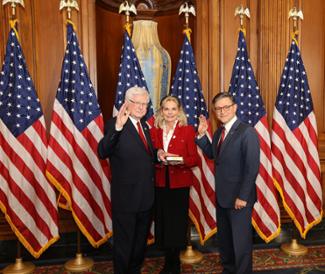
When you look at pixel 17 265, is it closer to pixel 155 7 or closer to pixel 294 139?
pixel 294 139

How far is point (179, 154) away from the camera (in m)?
2.69

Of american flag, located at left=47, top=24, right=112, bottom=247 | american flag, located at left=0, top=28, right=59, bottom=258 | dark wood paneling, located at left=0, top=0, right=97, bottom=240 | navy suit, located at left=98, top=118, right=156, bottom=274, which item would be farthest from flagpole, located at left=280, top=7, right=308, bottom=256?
american flag, located at left=0, top=28, right=59, bottom=258

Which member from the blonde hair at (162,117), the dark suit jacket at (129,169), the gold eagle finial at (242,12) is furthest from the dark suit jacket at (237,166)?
the gold eagle finial at (242,12)

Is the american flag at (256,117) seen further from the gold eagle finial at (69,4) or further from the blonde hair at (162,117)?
the gold eagle finial at (69,4)

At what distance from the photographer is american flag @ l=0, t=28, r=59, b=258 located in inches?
116

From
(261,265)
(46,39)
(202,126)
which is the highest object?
(46,39)

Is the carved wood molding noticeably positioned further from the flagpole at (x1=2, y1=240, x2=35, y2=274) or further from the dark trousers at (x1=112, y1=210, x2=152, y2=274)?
the flagpole at (x1=2, y1=240, x2=35, y2=274)

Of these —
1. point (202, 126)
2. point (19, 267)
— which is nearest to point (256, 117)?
point (202, 126)

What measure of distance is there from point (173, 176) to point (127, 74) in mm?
1181

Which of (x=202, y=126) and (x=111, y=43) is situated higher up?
(x=111, y=43)

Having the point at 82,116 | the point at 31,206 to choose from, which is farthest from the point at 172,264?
the point at 82,116

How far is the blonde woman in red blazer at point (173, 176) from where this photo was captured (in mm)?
2668

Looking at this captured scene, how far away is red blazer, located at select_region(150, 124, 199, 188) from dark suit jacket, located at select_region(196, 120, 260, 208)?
0.24 meters

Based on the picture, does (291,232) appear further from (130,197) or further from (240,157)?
(130,197)
